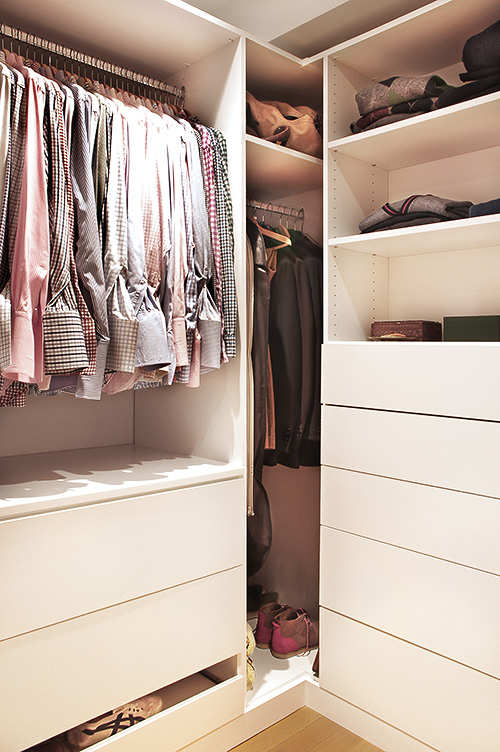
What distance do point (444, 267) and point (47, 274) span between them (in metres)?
1.36

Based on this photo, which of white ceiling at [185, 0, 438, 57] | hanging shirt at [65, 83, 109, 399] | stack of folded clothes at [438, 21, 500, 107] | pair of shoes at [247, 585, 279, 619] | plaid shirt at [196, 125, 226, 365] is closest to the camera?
hanging shirt at [65, 83, 109, 399]

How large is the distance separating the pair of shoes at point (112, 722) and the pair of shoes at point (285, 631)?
0.61 metres

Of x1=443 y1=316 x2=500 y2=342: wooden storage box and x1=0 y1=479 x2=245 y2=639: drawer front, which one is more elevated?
x1=443 y1=316 x2=500 y2=342: wooden storage box

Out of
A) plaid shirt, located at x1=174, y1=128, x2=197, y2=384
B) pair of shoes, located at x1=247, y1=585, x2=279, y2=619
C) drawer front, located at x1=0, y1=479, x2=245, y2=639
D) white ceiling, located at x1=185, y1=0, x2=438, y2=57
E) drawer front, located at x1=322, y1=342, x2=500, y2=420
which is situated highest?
white ceiling, located at x1=185, y1=0, x2=438, y2=57

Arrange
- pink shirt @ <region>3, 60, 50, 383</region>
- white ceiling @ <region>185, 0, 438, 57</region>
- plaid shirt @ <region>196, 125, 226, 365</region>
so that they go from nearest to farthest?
1. pink shirt @ <region>3, 60, 50, 383</region>
2. plaid shirt @ <region>196, 125, 226, 365</region>
3. white ceiling @ <region>185, 0, 438, 57</region>

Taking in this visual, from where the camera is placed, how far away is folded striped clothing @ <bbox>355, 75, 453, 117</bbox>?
1823 millimetres

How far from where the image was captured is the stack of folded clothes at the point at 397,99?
1834 millimetres

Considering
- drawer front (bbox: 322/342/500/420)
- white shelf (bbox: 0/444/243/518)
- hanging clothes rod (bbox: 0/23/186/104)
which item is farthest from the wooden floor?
hanging clothes rod (bbox: 0/23/186/104)

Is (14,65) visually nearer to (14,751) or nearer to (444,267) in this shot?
(444,267)

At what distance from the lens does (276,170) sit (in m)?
2.25

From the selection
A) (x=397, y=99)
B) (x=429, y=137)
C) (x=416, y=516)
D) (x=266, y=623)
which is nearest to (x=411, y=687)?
(x=416, y=516)

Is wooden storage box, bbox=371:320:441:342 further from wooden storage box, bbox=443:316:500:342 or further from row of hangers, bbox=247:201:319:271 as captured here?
row of hangers, bbox=247:201:319:271

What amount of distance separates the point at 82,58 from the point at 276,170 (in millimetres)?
787

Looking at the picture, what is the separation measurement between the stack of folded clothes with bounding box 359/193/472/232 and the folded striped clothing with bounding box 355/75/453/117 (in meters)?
0.31
